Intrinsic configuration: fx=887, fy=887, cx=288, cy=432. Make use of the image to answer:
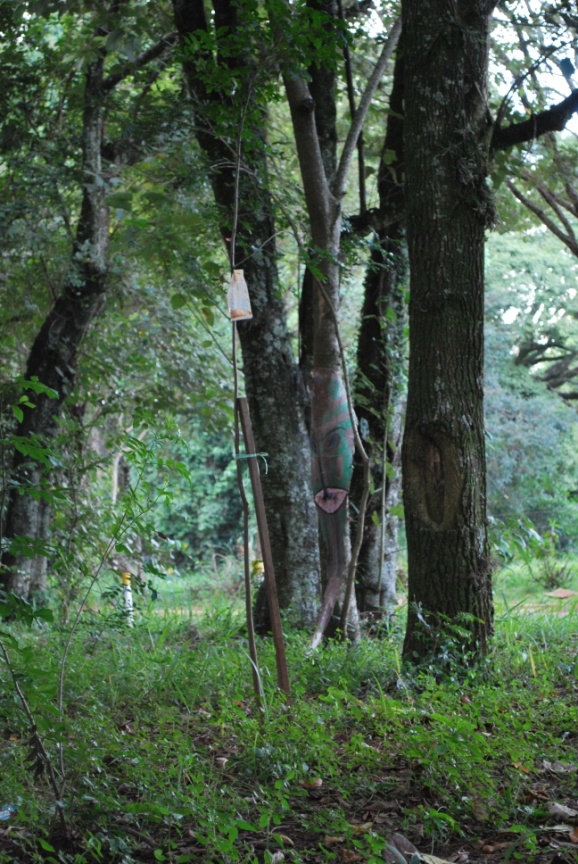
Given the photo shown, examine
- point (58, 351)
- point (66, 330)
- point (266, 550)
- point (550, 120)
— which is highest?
point (550, 120)

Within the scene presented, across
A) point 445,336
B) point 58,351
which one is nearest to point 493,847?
point 445,336

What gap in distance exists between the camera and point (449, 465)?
14.0ft

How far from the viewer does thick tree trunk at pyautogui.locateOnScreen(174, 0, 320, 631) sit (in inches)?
231

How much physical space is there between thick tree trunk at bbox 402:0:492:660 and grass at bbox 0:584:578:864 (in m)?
0.35

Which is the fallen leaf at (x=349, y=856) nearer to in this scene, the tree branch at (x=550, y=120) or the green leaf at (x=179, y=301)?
the tree branch at (x=550, y=120)

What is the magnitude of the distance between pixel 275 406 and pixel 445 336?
1869 mm

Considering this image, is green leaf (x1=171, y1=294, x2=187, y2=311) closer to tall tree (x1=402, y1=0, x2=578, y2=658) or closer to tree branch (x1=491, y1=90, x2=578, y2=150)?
tall tree (x1=402, y1=0, x2=578, y2=658)

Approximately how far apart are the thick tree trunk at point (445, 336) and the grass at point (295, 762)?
1.16 feet

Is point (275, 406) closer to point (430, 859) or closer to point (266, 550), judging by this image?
point (266, 550)

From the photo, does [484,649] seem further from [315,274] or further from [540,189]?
[540,189]

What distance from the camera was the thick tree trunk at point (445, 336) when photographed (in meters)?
4.26

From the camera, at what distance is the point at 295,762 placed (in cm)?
317

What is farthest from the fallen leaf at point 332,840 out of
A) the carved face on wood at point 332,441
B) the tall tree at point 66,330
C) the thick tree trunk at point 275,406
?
the tall tree at point 66,330

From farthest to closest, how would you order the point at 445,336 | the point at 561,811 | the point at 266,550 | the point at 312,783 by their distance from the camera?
the point at 445,336
the point at 266,550
the point at 312,783
the point at 561,811
